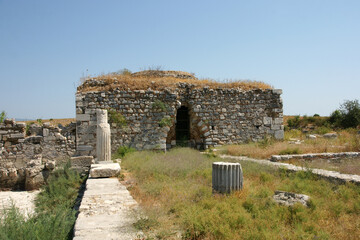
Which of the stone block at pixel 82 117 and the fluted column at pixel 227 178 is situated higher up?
the stone block at pixel 82 117

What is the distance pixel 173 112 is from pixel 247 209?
26.8ft

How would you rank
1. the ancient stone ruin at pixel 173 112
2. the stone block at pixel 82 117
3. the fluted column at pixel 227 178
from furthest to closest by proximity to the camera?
the ancient stone ruin at pixel 173 112 < the stone block at pixel 82 117 < the fluted column at pixel 227 178

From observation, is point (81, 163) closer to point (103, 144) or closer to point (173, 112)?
point (103, 144)

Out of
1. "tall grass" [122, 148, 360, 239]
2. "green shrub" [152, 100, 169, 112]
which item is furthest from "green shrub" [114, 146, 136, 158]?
"tall grass" [122, 148, 360, 239]

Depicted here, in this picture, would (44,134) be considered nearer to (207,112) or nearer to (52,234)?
(207,112)

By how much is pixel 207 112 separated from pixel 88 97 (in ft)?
18.2

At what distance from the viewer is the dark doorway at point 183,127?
1421cm

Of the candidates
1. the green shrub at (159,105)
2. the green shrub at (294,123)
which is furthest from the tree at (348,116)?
the green shrub at (159,105)

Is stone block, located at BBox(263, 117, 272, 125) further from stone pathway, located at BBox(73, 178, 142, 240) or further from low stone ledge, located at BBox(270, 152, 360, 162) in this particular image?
stone pathway, located at BBox(73, 178, 142, 240)

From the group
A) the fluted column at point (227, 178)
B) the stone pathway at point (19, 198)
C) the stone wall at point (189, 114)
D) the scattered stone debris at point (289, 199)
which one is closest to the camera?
the scattered stone debris at point (289, 199)

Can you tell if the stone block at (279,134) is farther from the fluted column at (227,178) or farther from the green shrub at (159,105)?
the fluted column at (227,178)

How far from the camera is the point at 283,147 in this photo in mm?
11594

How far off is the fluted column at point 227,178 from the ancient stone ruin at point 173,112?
268 inches

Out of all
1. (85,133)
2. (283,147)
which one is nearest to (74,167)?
(85,133)
